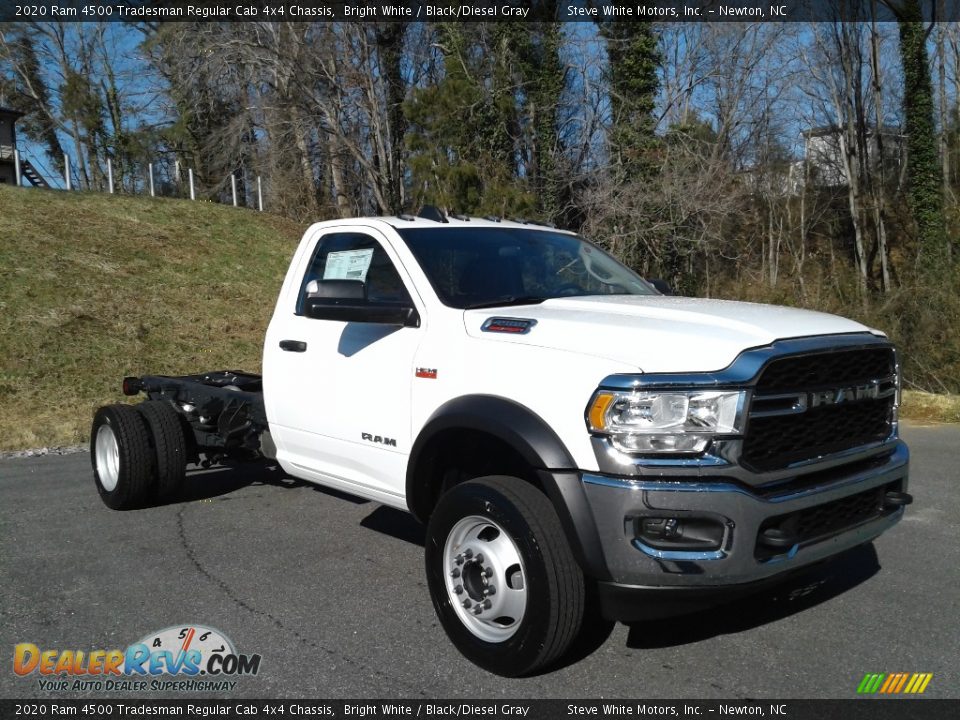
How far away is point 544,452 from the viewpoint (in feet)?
11.2

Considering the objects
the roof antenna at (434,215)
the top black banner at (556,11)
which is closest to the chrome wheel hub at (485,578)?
the roof antenna at (434,215)

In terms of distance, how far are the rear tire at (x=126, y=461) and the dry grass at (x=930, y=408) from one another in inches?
329

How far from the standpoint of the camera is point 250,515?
20.5ft

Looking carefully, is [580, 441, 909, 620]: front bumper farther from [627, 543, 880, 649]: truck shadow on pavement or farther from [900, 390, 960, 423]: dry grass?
[900, 390, 960, 423]: dry grass

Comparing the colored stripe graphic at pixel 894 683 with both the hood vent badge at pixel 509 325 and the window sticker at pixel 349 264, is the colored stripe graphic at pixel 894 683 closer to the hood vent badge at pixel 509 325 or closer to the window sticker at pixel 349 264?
the hood vent badge at pixel 509 325

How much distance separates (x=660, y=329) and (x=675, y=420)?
1.66ft

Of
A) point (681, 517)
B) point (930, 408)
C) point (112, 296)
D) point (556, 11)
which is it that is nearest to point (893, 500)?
point (681, 517)

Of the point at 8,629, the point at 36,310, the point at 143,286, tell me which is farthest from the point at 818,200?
the point at 8,629

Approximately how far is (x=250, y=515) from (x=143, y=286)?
15.4 meters

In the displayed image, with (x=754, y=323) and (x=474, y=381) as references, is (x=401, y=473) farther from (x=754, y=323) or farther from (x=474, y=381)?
(x=754, y=323)

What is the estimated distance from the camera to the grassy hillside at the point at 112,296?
522 inches

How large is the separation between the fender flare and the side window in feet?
2.93

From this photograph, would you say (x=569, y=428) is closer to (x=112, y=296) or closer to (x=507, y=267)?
(x=507, y=267)

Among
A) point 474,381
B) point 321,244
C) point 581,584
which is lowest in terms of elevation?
point 581,584
